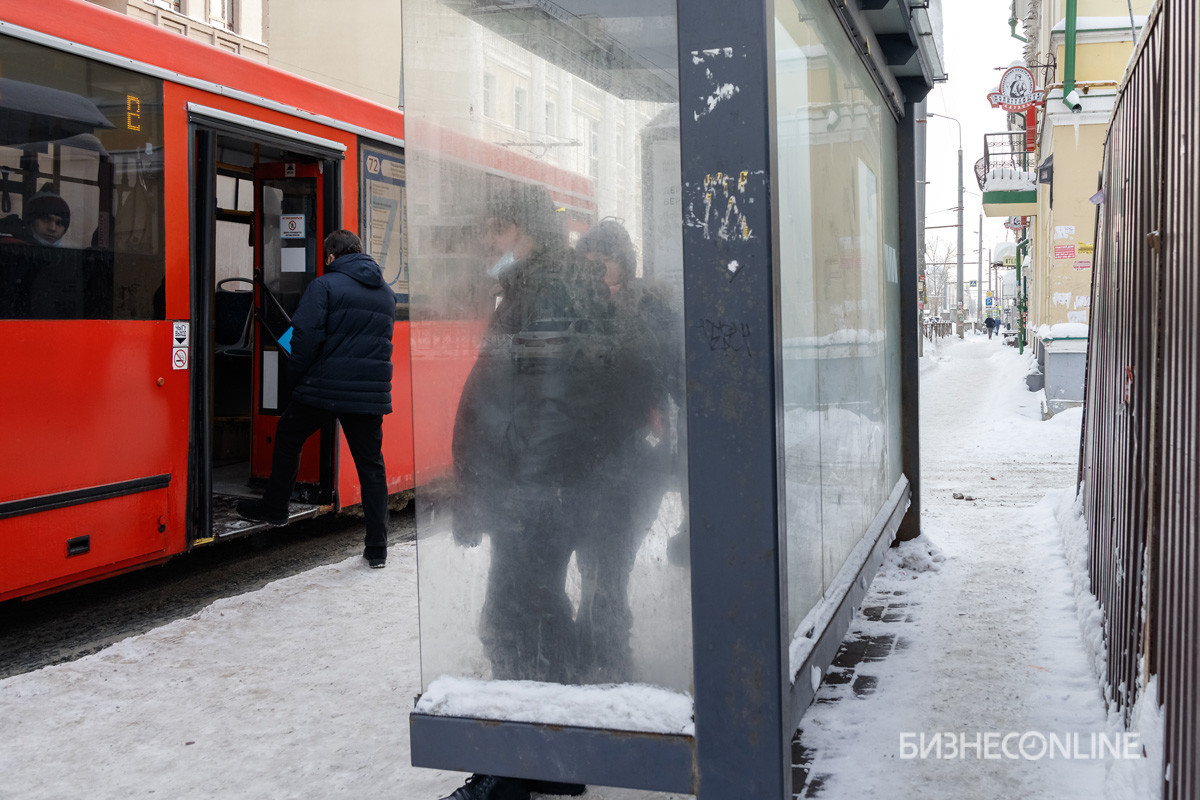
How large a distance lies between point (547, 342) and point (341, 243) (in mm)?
3565

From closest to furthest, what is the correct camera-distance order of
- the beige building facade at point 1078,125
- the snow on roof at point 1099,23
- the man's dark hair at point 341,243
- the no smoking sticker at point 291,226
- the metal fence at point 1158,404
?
1. the metal fence at point 1158,404
2. the man's dark hair at point 341,243
3. the no smoking sticker at point 291,226
4. the snow on roof at point 1099,23
5. the beige building facade at point 1078,125

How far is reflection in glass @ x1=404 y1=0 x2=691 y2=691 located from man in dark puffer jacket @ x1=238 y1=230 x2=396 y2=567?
3164mm

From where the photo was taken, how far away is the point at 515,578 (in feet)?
9.80

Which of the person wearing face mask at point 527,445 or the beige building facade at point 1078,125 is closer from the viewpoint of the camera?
the person wearing face mask at point 527,445

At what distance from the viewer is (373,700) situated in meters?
4.19

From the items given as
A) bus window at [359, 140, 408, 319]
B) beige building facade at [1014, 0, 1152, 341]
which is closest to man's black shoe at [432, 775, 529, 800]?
bus window at [359, 140, 408, 319]

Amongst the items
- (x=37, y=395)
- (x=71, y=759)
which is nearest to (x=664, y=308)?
(x=71, y=759)

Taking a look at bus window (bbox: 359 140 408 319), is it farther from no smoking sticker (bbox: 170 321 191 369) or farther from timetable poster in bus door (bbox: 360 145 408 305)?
no smoking sticker (bbox: 170 321 191 369)

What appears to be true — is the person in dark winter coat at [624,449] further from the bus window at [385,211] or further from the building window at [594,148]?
the bus window at [385,211]

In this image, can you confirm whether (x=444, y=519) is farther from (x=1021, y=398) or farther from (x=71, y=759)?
(x=1021, y=398)

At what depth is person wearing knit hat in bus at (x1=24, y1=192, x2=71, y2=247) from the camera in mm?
4711

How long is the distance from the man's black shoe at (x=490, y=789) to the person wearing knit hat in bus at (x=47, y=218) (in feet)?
10.7

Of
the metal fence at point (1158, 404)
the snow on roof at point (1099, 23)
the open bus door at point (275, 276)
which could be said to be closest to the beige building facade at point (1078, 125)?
the snow on roof at point (1099, 23)

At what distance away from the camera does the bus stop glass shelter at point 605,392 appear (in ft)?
8.45
